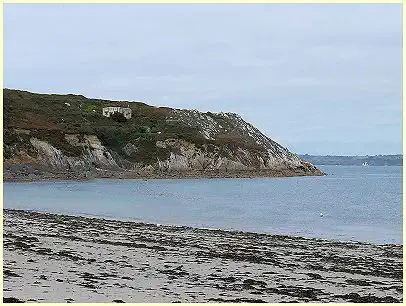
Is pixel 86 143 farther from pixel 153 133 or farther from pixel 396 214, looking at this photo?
pixel 396 214

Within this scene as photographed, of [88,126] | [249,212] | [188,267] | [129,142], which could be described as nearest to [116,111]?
[88,126]

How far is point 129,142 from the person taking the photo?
8844cm

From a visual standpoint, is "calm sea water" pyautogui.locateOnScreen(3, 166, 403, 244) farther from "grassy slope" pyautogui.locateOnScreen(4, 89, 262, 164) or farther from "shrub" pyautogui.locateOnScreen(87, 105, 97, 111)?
"shrub" pyautogui.locateOnScreen(87, 105, 97, 111)

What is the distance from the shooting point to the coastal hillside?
73.5 m

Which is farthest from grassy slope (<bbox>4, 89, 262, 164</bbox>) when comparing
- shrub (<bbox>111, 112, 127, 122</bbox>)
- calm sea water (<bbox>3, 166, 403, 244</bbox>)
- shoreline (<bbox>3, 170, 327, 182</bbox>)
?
calm sea water (<bbox>3, 166, 403, 244</bbox>)

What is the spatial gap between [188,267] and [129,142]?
2945 inches

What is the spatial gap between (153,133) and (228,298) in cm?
8492

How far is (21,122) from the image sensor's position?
7956cm

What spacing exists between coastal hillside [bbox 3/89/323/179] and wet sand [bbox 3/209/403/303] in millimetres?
50507

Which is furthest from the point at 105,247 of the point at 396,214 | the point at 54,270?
the point at 396,214

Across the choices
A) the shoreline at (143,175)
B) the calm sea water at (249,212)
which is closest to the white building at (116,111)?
the shoreline at (143,175)

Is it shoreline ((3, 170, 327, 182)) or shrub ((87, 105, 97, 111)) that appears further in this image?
shrub ((87, 105, 97, 111))

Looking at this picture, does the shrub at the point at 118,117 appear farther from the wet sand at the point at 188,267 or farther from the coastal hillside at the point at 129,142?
the wet sand at the point at 188,267

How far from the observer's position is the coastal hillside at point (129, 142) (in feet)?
241
